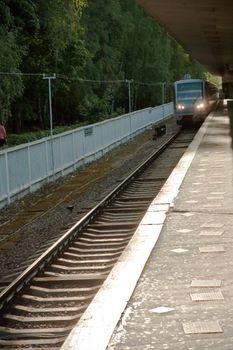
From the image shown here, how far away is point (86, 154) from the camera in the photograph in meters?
25.3

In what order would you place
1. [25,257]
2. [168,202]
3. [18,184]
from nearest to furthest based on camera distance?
[25,257], [168,202], [18,184]

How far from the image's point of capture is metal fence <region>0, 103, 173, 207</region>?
16.4m

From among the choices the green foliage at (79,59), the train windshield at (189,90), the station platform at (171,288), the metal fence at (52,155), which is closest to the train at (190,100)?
the train windshield at (189,90)

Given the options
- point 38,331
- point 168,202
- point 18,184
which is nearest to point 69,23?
point 18,184

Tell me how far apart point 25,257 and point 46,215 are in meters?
4.00

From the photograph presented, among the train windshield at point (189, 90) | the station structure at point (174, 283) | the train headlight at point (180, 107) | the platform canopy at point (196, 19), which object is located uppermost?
the platform canopy at point (196, 19)

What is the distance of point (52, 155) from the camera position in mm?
20594

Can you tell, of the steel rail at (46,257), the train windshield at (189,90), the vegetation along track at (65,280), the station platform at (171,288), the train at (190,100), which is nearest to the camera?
the station platform at (171,288)

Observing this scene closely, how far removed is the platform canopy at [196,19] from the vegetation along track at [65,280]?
712 cm

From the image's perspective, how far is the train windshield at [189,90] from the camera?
38.9 meters

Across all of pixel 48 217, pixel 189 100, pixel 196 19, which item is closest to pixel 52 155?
pixel 48 217

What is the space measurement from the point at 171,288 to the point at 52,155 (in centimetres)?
1400

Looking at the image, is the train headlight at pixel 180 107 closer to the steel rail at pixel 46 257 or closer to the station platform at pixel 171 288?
the steel rail at pixel 46 257

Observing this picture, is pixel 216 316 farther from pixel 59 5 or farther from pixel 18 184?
pixel 59 5
